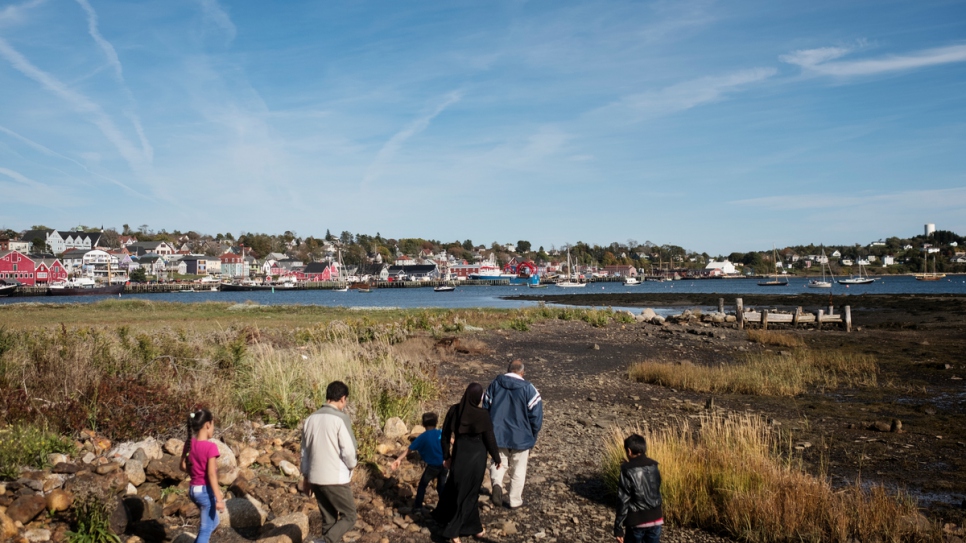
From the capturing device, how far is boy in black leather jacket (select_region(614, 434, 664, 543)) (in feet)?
19.6

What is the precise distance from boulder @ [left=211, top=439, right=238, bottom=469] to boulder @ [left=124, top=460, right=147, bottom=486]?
0.82 meters

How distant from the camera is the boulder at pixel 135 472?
23.7 ft

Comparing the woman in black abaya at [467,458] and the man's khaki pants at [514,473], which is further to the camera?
the man's khaki pants at [514,473]

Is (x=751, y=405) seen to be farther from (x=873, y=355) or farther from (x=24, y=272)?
(x=24, y=272)

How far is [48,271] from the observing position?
397 feet

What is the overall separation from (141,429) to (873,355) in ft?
88.2

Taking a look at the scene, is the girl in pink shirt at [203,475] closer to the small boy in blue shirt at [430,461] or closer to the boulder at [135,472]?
the boulder at [135,472]

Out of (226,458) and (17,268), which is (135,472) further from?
(17,268)

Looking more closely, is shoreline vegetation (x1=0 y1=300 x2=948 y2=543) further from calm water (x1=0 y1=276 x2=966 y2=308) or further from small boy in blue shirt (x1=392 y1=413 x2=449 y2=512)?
calm water (x1=0 y1=276 x2=966 y2=308)

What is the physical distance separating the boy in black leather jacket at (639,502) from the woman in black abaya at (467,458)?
1.79m

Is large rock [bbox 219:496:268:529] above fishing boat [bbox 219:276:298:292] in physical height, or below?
above

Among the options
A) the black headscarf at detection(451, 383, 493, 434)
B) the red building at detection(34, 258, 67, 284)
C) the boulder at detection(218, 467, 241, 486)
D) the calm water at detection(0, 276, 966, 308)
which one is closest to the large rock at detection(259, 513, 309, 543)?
the boulder at detection(218, 467, 241, 486)

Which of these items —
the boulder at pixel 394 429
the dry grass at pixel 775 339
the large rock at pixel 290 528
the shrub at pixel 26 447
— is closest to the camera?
the large rock at pixel 290 528

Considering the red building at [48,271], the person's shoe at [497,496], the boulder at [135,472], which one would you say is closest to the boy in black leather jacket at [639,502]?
the person's shoe at [497,496]
